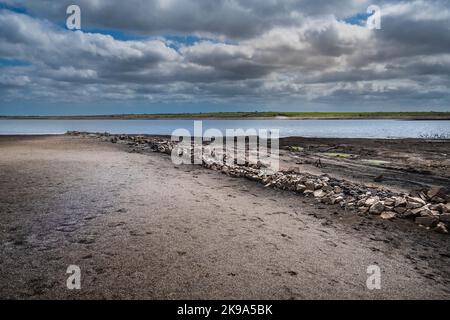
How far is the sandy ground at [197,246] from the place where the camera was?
487 cm

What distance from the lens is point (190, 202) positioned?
382 inches

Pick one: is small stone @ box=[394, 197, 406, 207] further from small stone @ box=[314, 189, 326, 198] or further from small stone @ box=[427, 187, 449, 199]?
small stone @ box=[314, 189, 326, 198]

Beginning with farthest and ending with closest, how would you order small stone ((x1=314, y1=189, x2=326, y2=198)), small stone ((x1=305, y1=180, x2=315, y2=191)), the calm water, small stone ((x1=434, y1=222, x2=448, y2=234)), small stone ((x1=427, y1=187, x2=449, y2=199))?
the calm water < small stone ((x1=305, y1=180, x2=315, y2=191)) < small stone ((x1=314, y1=189, x2=326, y2=198)) < small stone ((x1=427, y1=187, x2=449, y2=199)) < small stone ((x1=434, y1=222, x2=448, y2=234))

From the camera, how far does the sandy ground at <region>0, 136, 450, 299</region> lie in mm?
4871

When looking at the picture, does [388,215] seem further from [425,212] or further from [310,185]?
[310,185]

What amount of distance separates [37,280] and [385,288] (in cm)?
567

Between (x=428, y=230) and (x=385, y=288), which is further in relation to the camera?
(x=428, y=230)

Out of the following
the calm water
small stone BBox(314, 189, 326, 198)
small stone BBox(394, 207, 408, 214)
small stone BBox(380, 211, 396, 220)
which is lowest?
small stone BBox(380, 211, 396, 220)

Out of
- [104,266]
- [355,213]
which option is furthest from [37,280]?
[355,213]

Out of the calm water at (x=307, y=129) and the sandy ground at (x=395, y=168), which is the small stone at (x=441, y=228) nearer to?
the sandy ground at (x=395, y=168)

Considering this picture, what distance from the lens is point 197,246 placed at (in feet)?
20.9

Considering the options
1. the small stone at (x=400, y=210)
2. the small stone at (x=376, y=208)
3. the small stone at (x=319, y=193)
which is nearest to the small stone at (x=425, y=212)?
the small stone at (x=400, y=210)

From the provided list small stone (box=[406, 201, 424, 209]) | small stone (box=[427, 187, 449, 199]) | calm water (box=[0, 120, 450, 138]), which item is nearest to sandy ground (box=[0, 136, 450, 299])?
small stone (box=[406, 201, 424, 209])
